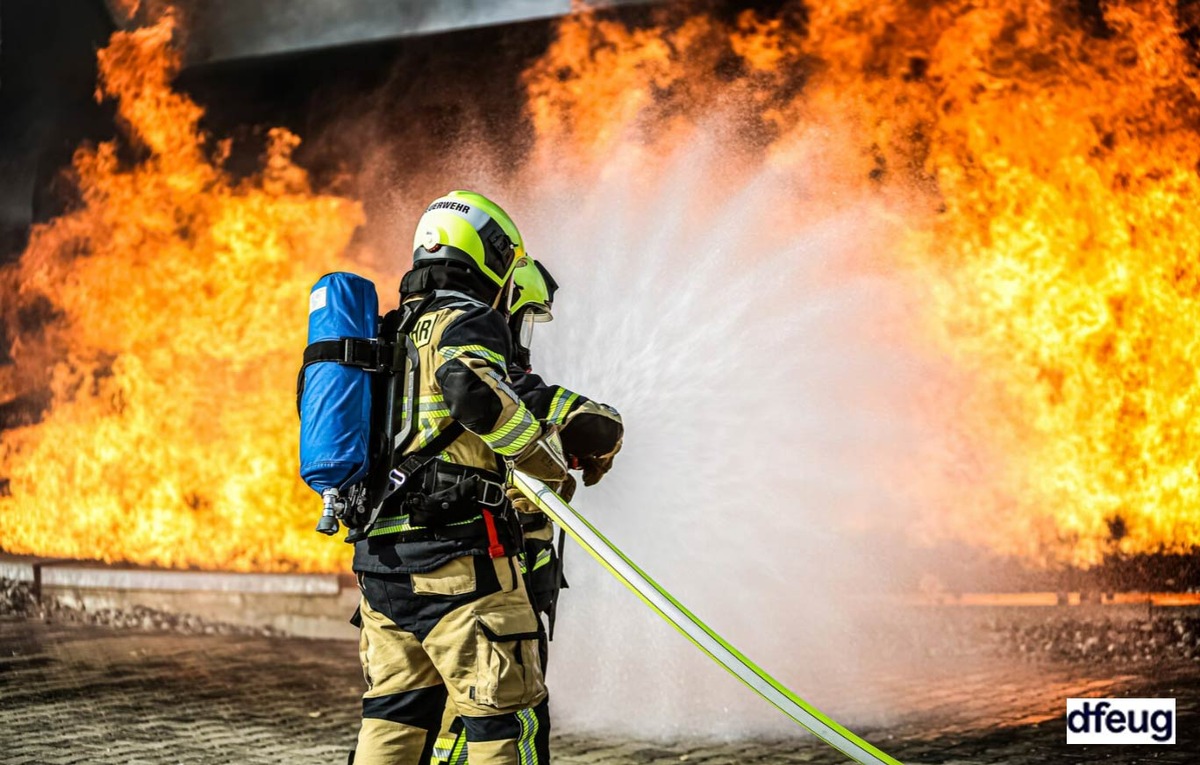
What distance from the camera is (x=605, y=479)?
23.9 feet

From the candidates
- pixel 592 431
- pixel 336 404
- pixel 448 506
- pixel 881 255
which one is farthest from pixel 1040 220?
pixel 336 404

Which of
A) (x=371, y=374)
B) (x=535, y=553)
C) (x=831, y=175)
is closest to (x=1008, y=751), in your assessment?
(x=535, y=553)

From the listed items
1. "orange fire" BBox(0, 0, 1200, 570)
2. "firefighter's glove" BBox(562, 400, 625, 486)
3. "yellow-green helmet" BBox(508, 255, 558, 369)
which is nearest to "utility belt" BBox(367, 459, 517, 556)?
"firefighter's glove" BBox(562, 400, 625, 486)

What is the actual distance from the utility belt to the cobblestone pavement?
2425mm

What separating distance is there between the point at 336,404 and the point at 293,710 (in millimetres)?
3846

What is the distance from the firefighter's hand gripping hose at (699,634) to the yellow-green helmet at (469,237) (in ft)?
2.05

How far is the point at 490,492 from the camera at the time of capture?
137 inches

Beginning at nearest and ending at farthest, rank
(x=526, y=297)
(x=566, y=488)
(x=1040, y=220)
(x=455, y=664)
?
(x=455, y=664) → (x=566, y=488) → (x=526, y=297) → (x=1040, y=220)

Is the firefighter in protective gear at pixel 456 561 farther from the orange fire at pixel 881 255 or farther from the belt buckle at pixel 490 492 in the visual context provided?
the orange fire at pixel 881 255

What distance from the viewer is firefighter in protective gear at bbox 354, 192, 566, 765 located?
334 centimetres

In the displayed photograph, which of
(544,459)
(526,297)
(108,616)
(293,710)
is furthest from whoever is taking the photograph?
(108,616)

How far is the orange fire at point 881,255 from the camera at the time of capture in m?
10.3

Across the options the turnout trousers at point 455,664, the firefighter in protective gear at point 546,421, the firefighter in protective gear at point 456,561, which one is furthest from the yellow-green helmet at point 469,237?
the turnout trousers at point 455,664

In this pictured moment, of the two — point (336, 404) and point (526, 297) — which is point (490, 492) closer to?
point (336, 404)
